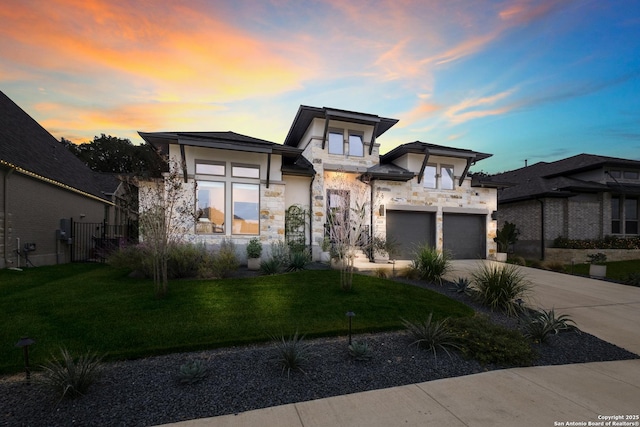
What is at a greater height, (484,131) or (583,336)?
(484,131)

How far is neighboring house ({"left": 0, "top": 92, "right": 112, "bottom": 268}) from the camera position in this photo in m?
9.68

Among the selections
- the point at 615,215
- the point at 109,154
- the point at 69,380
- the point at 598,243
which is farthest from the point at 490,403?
the point at 109,154

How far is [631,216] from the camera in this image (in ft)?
59.9

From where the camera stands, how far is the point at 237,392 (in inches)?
115

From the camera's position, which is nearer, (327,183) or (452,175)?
(327,183)

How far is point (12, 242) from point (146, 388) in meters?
11.9

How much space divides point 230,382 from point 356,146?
40.8 ft

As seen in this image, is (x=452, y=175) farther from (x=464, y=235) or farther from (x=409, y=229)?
(x=409, y=229)

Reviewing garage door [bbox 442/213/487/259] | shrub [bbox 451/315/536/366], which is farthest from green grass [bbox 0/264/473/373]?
garage door [bbox 442/213/487/259]

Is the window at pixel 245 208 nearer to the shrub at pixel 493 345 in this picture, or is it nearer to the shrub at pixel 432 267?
the shrub at pixel 432 267

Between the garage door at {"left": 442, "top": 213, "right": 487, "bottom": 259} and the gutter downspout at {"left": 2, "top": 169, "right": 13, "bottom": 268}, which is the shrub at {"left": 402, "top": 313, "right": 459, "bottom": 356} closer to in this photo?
the garage door at {"left": 442, "top": 213, "right": 487, "bottom": 259}

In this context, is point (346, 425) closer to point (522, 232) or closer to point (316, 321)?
point (316, 321)

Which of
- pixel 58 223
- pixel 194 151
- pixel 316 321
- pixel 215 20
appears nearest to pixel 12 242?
pixel 58 223

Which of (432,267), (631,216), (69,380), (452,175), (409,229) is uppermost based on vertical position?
(452,175)
